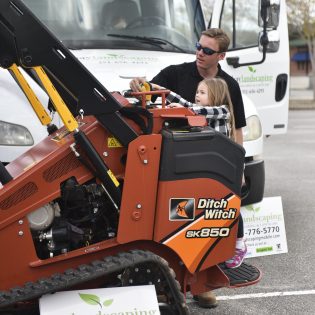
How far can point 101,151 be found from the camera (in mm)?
3480

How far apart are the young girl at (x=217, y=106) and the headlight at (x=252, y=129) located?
1140 mm

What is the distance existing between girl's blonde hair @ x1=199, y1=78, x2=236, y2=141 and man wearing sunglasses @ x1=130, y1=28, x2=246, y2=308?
0.73 ft

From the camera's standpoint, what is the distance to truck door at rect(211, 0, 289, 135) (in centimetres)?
690

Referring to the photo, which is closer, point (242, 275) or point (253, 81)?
point (242, 275)

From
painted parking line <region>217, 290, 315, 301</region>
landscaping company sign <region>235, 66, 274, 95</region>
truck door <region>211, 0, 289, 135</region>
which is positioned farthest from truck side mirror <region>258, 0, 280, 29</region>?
painted parking line <region>217, 290, 315, 301</region>

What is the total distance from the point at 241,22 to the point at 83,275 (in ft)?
15.1

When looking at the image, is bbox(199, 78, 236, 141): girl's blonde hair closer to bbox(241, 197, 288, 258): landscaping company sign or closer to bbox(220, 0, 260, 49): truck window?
bbox(241, 197, 288, 258): landscaping company sign

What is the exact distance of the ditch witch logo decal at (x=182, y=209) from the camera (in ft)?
11.4

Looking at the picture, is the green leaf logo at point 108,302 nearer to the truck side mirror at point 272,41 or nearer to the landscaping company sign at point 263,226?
the landscaping company sign at point 263,226

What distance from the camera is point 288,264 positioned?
5.70 metres

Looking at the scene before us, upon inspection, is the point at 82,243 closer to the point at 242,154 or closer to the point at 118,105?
the point at 118,105

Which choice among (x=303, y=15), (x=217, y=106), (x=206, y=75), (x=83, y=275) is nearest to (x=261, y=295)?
(x=217, y=106)

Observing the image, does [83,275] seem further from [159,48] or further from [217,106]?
[159,48]

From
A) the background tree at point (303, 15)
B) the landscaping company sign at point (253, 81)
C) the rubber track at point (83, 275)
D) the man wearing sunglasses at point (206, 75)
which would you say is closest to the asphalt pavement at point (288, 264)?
the man wearing sunglasses at point (206, 75)
